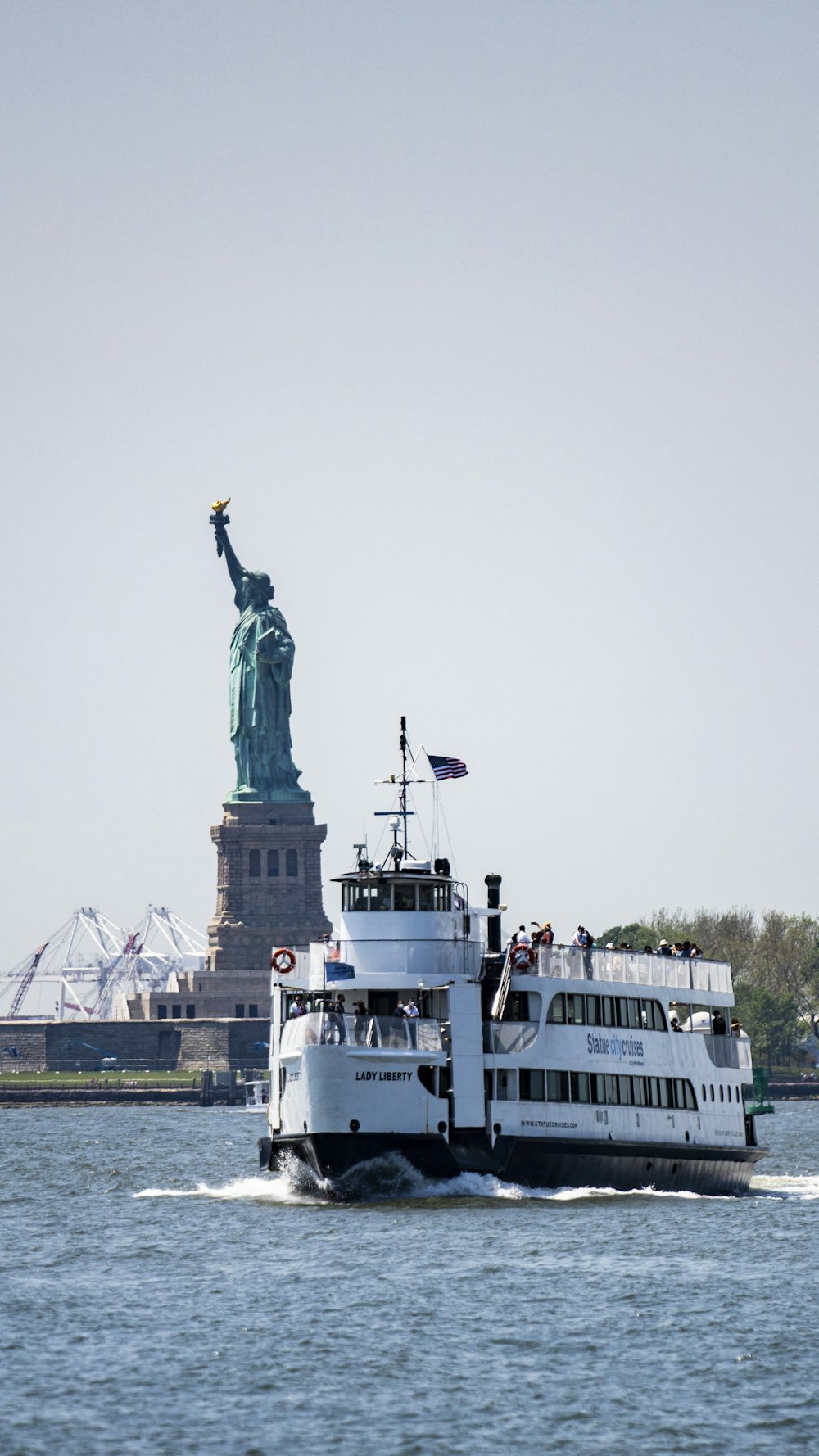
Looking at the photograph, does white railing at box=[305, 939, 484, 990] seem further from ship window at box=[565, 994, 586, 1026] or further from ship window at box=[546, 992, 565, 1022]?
ship window at box=[565, 994, 586, 1026]

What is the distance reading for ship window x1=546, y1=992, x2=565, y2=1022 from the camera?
207 ft

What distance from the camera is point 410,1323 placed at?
42.9 metres

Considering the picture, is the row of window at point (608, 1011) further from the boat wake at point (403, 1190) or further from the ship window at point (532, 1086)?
the boat wake at point (403, 1190)

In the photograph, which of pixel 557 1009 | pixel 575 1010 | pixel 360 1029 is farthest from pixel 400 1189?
pixel 575 1010

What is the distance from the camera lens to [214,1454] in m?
A: 32.9

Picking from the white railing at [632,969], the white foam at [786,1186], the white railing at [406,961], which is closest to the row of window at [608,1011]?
the white railing at [632,969]

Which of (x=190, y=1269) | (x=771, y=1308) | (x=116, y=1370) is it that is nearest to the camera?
(x=116, y=1370)

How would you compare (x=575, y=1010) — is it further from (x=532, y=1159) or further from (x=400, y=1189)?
(x=400, y=1189)

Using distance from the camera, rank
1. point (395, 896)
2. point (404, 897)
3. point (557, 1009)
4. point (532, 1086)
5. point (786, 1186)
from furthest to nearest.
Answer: point (786, 1186), point (404, 897), point (395, 896), point (557, 1009), point (532, 1086)

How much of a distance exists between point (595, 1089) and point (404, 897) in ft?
24.9

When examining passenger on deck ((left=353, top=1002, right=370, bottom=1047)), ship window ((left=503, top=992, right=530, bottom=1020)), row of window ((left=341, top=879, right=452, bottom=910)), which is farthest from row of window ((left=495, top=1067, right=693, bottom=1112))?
row of window ((left=341, top=879, right=452, bottom=910))

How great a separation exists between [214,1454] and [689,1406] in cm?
793

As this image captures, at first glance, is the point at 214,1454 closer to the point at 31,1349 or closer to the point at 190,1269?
the point at 31,1349

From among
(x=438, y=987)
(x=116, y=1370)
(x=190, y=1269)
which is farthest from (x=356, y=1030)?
(x=116, y=1370)
